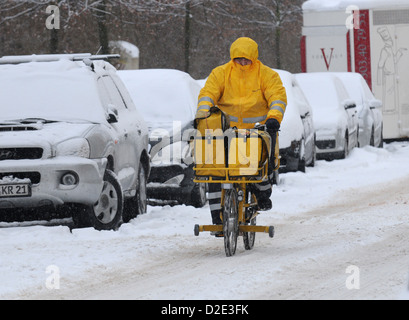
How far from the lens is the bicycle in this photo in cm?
920

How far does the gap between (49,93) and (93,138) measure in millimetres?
998

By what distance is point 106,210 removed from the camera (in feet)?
37.1

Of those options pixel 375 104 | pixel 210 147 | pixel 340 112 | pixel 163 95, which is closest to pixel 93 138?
pixel 210 147

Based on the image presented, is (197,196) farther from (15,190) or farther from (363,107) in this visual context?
(363,107)

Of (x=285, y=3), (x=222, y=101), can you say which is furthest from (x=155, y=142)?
(x=285, y=3)

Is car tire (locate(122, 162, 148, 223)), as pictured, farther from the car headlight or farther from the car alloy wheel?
the car headlight

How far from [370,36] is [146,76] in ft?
41.7

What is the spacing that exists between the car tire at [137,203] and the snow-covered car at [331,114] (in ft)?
29.0

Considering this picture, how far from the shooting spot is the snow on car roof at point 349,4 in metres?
26.8

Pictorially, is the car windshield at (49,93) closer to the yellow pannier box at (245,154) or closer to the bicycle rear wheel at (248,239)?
the bicycle rear wheel at (248,239)

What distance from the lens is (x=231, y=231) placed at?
9.20 metres

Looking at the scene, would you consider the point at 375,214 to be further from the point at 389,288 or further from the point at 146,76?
the point at 389,288

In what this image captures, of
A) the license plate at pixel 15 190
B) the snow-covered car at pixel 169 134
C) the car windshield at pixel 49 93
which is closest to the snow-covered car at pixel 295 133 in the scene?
the snow-covered car at pixel 169 134

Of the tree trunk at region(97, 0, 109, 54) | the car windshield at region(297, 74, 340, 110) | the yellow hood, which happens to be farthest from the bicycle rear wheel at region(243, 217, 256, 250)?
the tree trunk at region(97, 0, 109, 54)
